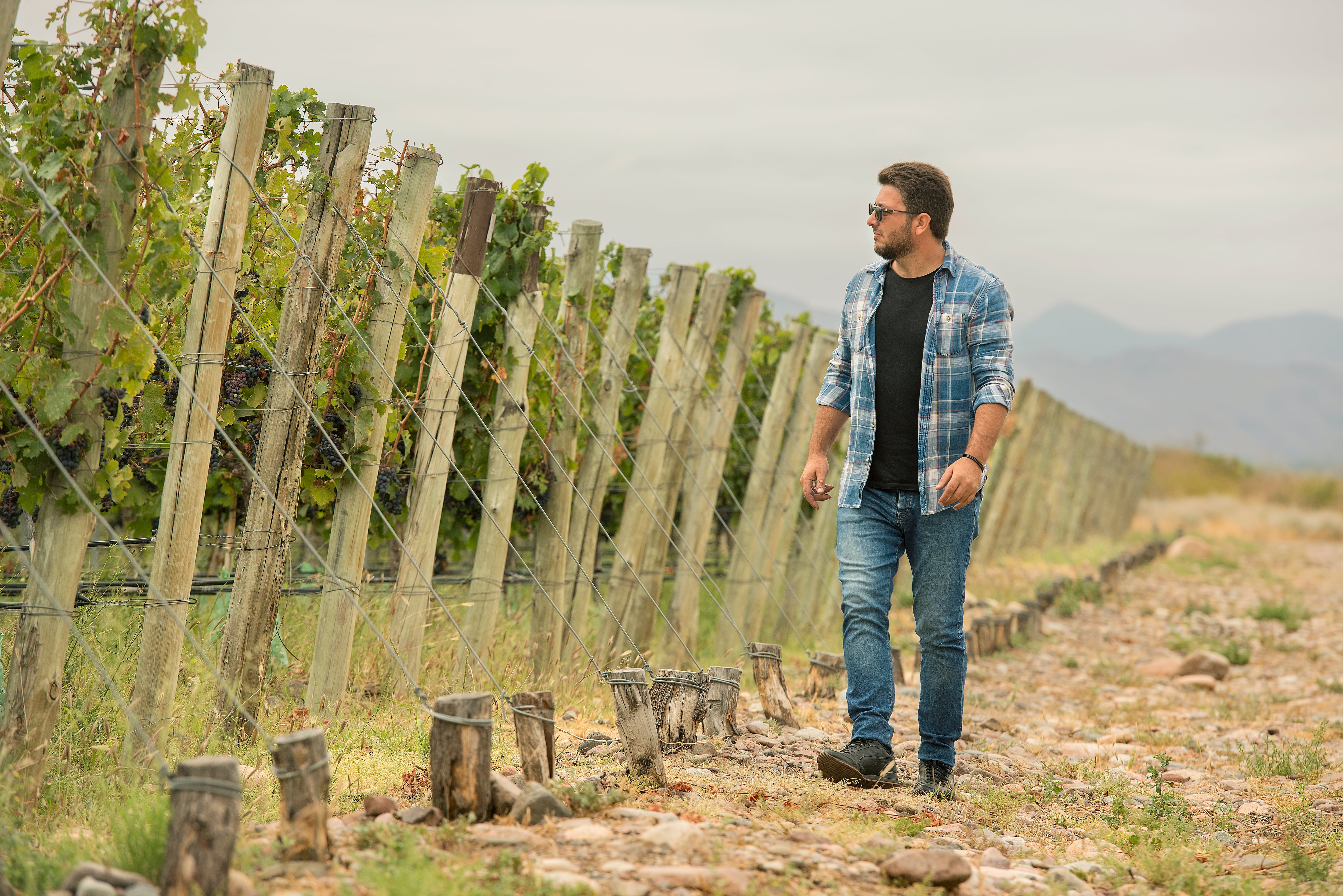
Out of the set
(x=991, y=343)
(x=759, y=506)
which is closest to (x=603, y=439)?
(x=759, y=506)

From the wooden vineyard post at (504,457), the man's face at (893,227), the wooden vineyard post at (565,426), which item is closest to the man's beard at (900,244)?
the man's face at (893,227)

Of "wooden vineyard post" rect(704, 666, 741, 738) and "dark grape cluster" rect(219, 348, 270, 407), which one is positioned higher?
"dark grape cluster" rect(219, 348, 270, 407)

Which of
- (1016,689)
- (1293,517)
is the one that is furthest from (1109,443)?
(1016,689)

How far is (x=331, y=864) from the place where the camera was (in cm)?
243

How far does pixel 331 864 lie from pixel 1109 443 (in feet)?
77.2

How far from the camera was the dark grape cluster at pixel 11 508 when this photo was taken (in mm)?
4137

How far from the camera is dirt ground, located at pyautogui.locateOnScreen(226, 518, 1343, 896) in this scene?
252cm

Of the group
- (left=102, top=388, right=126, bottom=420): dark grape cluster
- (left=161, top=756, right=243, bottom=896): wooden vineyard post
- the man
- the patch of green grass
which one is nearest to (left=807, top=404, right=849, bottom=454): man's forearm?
the man

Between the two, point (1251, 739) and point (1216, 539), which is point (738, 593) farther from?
point (1216, 539)

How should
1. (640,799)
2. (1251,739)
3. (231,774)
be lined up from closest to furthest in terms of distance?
(231,774) < (640,799) < (1251,739)

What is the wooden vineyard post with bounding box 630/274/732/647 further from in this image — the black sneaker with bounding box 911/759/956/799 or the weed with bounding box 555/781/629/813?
the weed with bounding box 555/781/629/813

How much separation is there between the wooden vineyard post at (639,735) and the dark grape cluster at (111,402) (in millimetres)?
1708

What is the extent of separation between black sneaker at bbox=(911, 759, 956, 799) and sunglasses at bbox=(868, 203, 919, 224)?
190 cm

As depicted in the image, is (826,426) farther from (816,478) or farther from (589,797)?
A: (589,797)
